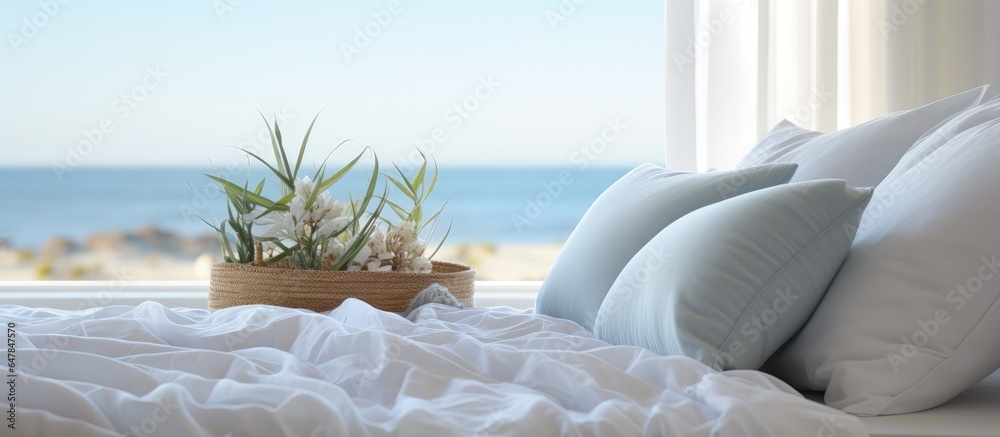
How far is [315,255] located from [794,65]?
174 centimetres

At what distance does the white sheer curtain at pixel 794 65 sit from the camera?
99.7 inches

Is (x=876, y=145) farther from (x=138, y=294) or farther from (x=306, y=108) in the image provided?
(x=306, y=108)

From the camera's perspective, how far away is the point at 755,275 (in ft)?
3.50

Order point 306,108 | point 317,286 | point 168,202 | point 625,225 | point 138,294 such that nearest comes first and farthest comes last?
point 625,225 → point 317,286 → point 138,294 → point 306,108 → point 168,202

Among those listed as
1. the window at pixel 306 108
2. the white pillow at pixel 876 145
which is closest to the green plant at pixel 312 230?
the white pillow at pixel 876 145

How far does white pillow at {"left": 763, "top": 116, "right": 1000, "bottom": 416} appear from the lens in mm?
978

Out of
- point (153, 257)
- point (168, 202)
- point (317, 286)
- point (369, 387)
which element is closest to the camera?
point (369, 387)

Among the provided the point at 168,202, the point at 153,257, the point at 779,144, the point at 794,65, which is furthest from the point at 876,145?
the point at 168,202

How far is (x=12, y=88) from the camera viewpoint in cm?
1112

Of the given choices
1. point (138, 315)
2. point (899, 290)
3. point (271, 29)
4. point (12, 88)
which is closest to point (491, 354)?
point (899, 290)

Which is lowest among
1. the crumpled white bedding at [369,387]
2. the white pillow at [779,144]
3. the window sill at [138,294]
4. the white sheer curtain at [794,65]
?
the window sill at [138,294]

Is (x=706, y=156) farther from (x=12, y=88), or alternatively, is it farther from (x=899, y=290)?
(x=12, y=88)

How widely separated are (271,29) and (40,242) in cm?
448

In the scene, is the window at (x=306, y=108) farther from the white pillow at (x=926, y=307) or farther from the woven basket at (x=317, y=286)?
the white pillow at (x=926, y=307)
